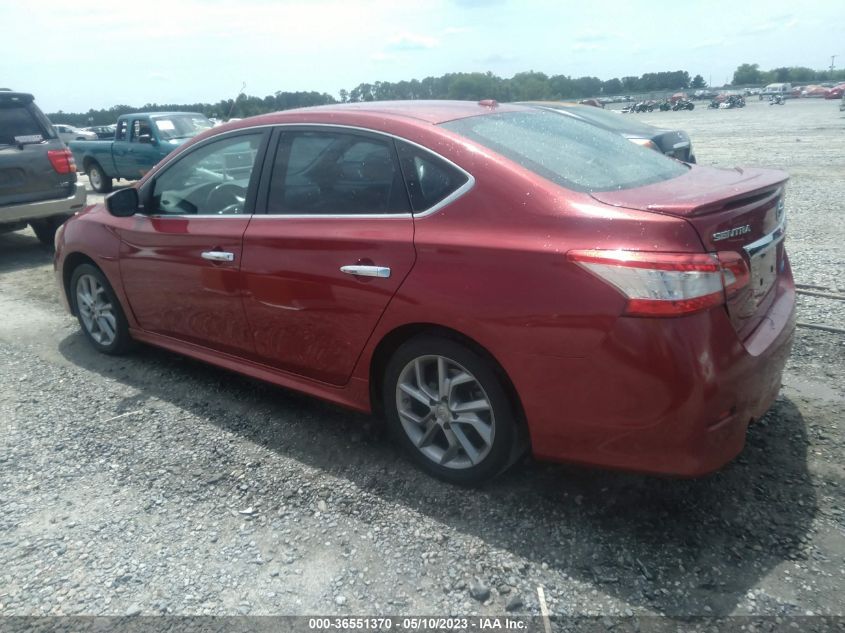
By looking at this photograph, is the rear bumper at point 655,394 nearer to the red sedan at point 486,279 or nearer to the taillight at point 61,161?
the red sedan at point 486,279

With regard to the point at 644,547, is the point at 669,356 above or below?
above

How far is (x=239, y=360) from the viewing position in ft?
13.2

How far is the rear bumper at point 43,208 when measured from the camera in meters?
8.27

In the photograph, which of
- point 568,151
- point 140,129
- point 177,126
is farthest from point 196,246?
point 140,129

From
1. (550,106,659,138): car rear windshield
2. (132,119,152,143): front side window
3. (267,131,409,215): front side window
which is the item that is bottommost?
(132,119,152,143): front side window

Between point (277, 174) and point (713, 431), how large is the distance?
2.47 m

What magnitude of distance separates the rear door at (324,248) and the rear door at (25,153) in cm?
614

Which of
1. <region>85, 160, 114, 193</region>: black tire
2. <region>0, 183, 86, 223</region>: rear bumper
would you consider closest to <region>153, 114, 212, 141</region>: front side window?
<region>85, 160, 114, 193</region>: black tire

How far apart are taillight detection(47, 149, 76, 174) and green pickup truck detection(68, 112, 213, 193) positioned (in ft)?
16.6

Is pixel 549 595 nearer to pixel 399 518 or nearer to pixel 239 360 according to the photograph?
pixel 399 518

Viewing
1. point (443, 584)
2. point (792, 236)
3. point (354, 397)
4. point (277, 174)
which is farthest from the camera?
point (792, 236)

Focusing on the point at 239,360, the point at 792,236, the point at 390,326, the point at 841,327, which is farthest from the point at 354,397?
the point at 792,236

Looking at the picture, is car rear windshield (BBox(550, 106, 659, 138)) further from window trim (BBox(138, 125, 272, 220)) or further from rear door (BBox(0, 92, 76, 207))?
rear door (BBox(0, 92, 76, 207))

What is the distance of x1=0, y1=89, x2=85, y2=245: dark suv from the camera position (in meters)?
8.26
